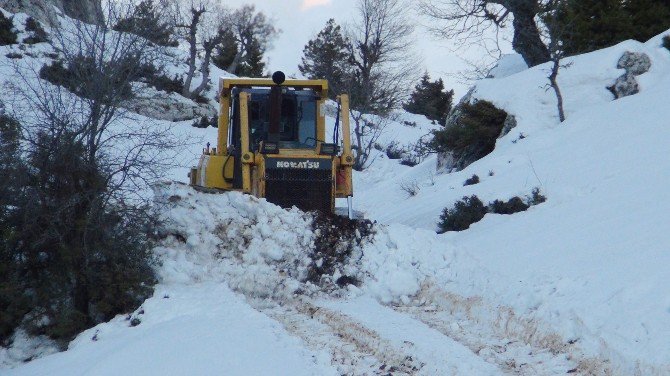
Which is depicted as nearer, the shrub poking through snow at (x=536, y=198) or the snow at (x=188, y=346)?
the snow at (x=188, y=346)

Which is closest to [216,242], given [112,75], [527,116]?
[112,75]

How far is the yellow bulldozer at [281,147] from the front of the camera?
12891 mm

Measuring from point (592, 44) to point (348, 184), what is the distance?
13192 millimetres

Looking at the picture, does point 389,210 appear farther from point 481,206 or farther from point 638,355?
point 638,355

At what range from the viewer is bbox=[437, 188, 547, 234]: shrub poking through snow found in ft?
47.8

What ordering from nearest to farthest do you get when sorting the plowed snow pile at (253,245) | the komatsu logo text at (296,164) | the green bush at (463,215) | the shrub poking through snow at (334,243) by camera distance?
1. the plowed snow pile at (253,245)
2. the shrub poking through snow at (334,243)
3. the komatsu logo text at (296,164)
4. the green bush at (463,215)

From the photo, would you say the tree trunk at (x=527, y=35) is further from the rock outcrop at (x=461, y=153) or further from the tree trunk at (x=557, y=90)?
the tree trunk at (x=557, y=90)

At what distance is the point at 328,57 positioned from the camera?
150 feet

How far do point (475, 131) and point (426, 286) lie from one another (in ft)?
34.9

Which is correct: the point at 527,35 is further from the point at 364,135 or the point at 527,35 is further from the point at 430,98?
the point at 430,98

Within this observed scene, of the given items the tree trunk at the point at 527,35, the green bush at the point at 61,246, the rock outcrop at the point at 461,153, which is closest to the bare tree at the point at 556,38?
the tree trunk at the point at 527,35

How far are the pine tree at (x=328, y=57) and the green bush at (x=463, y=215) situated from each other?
23512 millimetres

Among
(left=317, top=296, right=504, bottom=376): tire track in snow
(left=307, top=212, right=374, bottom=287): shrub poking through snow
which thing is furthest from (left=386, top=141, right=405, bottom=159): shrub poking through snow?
(left=317, top=296, right=504, bottom=376): tire track in snow

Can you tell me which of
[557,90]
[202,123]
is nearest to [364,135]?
[202,123]
